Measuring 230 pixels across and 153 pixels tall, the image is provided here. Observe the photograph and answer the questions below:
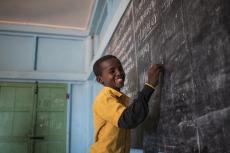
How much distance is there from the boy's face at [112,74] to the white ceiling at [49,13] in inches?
121

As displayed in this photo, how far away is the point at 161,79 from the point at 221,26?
0.59 metres

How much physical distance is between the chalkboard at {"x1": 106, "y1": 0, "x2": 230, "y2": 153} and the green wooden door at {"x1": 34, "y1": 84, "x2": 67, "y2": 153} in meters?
3.40

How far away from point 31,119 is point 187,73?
431 cm

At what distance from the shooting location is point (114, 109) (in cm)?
119

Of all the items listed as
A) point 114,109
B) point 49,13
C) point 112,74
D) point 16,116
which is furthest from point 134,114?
point 16,116

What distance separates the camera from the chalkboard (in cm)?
86

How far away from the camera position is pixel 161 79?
140 cm

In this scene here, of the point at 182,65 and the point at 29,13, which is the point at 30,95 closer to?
the point at 29,13

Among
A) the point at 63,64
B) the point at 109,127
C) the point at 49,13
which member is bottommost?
the point at 109,127

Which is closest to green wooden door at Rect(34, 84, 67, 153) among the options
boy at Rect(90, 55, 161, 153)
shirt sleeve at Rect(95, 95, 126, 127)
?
boy at Rect(90, 55, 161, 153)

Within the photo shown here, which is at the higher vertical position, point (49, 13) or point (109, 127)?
point (49, 13)

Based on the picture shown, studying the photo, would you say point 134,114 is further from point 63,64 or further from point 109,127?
point 63,64

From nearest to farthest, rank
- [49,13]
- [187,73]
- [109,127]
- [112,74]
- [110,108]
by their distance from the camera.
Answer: [187,73]
[110,108]
[109,127]
[112,74]
[49,13]

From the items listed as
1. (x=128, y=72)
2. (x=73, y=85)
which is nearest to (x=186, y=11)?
(x=128, y=72)
